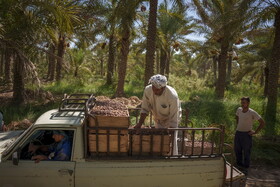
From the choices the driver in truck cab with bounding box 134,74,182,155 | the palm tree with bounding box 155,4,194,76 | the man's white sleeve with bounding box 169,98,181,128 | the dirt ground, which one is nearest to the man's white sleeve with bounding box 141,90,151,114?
the driver in truck cab with bounding box 134,74,182,155

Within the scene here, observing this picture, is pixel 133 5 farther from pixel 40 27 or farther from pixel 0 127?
pixel 0 127

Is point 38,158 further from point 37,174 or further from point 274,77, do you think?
point 274,77

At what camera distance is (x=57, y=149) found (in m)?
3.66

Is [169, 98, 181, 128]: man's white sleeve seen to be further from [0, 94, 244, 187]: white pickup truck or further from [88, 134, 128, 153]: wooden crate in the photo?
[88, 134, 128, 153]: wooden crate

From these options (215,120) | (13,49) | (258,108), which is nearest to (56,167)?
(13,49)

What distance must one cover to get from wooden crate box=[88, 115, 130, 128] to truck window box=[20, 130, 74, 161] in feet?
1.75

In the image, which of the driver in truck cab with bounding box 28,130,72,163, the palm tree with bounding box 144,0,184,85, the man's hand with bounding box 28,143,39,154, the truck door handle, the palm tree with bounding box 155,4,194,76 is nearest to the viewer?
the truck door handle

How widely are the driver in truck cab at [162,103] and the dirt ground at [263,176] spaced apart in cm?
286

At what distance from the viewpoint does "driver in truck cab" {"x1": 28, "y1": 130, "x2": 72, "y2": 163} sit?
11.6 feet

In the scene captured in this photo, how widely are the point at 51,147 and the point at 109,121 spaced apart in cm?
114

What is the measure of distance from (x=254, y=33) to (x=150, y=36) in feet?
21.2

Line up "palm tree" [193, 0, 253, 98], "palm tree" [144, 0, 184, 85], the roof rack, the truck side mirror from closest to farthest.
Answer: the truck side mirror, the roof rack, "palm tree" [193, 0, 253, 98], "palm tree" [144, 0, 184, 85]

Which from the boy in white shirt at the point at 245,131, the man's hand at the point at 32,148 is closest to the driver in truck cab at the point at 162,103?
the man's hand at the point at 32,148

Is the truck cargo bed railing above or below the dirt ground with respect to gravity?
above
